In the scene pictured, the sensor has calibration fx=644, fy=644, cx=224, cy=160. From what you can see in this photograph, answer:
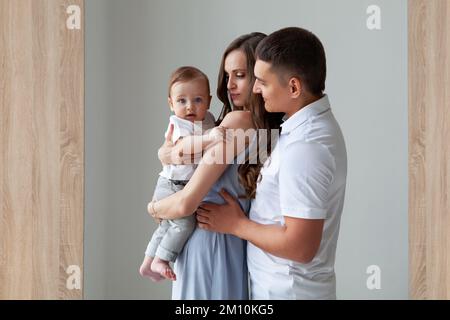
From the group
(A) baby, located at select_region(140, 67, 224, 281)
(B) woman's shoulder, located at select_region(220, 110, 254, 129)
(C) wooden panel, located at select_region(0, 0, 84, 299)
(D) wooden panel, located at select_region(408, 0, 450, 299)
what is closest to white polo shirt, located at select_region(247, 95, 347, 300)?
(B) woman's shoulder, located at select_region(220, 110, 254, 129)

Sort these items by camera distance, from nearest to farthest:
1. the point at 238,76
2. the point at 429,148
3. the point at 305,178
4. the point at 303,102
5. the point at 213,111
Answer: the point at 305,178, the point at 303,102, the point at 238,76, the point at 429,148, the point at 213,111

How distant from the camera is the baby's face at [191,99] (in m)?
1.99

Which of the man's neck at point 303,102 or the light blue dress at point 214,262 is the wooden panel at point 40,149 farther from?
the man's neck at point 303,102

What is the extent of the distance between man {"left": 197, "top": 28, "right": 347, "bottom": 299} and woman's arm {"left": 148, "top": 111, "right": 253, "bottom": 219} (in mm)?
86

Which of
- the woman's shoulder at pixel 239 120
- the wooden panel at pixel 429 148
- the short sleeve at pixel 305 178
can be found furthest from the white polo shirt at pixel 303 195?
the wooden panel at pixel 429 148

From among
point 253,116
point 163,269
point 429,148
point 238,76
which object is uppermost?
point 238,76

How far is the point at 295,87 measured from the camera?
1.76 meters

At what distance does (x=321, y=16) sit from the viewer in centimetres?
289

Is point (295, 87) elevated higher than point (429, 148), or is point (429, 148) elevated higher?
point (295, 87)

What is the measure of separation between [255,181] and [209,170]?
0.14 m

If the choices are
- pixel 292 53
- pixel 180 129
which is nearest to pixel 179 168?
pixel 180 129

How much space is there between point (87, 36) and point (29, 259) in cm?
97

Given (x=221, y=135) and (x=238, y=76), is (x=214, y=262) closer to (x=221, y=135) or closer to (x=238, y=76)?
(x=221, y=135)

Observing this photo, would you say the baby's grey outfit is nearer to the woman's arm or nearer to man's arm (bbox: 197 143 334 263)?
the woman's arm
